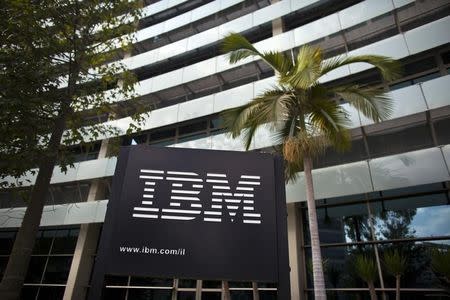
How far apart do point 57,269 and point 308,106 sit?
1409 cm

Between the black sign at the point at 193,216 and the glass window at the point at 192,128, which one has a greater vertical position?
the glass window at the point at 192,128

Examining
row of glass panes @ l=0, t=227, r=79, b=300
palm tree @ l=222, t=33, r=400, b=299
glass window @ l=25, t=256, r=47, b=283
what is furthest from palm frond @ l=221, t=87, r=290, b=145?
glass window @ l=25, t=256, r=47, b=283

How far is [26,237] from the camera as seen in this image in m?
6.23

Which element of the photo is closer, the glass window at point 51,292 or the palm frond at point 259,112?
the palm frond at point 259,112

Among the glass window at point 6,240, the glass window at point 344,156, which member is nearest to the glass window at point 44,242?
the glass window at point 6,240

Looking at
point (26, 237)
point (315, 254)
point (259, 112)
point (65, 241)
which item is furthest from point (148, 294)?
point (259, 112)

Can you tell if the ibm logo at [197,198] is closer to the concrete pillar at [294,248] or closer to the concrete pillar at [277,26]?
the concrete pillar at [294,248]

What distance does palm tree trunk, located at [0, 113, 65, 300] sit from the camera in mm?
5840

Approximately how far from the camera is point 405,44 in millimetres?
11680

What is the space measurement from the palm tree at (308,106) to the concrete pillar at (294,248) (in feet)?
12.6

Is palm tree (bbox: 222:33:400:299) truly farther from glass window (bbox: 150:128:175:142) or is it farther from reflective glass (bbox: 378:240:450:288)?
glass window (bbox: 150:128:175:142)

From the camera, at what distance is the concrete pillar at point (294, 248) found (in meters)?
10.9

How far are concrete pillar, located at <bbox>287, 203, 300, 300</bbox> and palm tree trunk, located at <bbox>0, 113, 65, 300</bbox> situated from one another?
7927mm

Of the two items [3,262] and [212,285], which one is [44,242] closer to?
[3,262]
